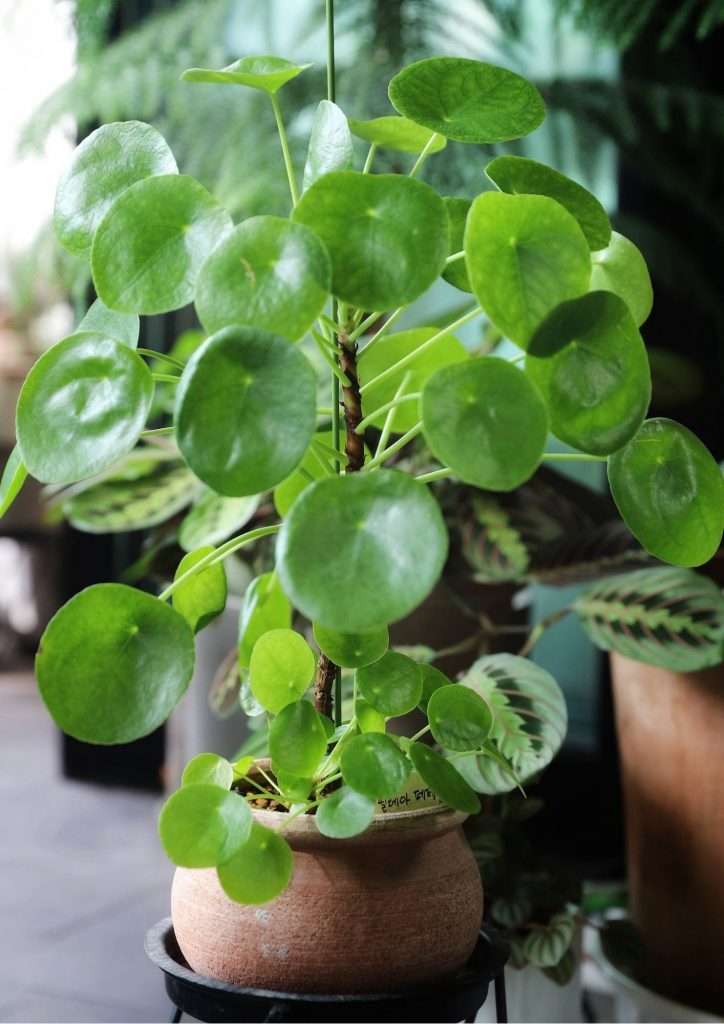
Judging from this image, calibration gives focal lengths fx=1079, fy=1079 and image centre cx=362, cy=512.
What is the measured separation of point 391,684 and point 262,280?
0.77ft

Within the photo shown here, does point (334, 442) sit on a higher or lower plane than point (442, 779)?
higher

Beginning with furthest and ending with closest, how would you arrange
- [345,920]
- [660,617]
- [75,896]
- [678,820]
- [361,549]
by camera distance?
[75,896]
[678,820]
[660,617]
[345,920]
[361,549]

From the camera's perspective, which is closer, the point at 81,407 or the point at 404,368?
the point at 81,407

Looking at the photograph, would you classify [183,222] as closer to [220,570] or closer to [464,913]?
[220,570]

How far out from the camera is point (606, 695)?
70.1 inches

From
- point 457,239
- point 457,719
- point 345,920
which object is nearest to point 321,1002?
point 345,920

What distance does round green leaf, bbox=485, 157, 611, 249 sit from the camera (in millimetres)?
566

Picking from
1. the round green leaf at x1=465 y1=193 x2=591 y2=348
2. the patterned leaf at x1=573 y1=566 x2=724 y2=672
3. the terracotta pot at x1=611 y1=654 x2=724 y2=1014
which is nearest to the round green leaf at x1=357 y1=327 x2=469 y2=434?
the round green leaf at x1=465 y1=193 x2=591 y2=348

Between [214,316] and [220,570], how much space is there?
0.20m

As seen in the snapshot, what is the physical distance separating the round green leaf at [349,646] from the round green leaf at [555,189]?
243 millimetres

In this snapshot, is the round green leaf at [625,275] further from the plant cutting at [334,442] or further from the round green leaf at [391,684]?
the round green leaf at [391,684]

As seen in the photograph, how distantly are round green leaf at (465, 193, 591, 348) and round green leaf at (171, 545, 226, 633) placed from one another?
239 mm

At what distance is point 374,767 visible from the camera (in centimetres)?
54

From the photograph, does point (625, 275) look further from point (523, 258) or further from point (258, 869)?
point (258, 869)
